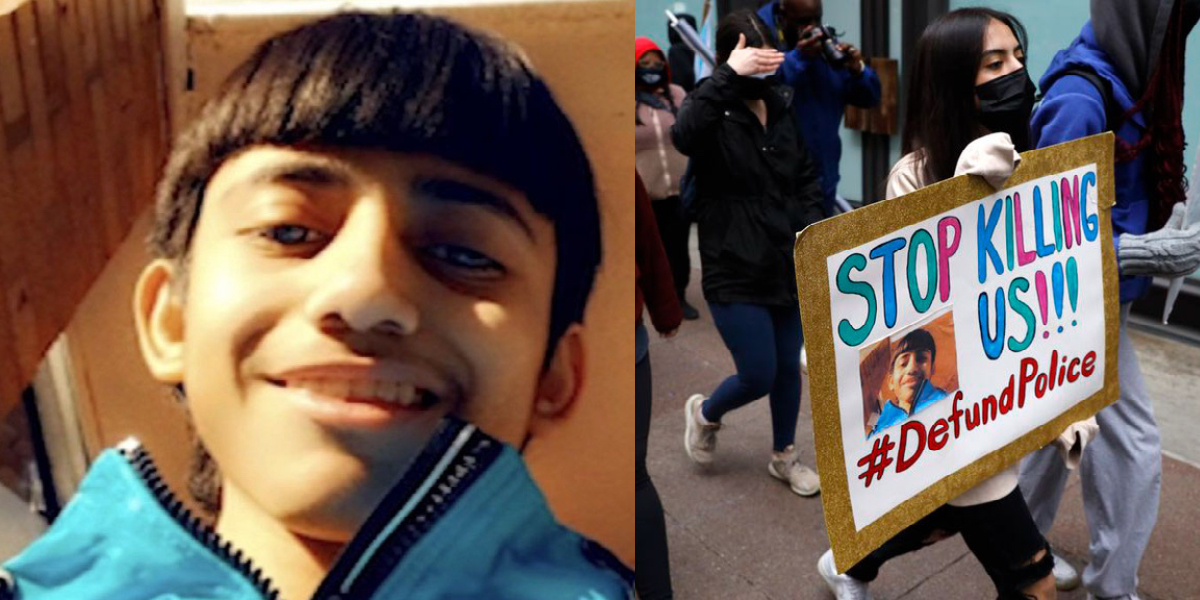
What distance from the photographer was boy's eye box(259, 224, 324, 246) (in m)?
1.54

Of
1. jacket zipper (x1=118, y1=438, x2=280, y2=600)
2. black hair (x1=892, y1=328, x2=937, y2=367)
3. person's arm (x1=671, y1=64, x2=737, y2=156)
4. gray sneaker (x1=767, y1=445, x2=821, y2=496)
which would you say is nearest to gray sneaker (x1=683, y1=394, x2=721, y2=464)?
gray sneaker (x1=767, y1=445, x2=821, y2=496)

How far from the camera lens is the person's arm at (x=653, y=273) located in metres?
2.43

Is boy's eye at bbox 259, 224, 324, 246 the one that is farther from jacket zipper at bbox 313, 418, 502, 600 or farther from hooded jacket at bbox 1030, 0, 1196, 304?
hooded jacket at bbox 1030, 0, 1196, 304

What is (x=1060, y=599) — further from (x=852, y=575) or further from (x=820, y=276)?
(x=820, y=276)

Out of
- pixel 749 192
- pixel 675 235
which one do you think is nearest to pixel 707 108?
pixel 749 192

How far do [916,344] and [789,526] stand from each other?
1.54 m

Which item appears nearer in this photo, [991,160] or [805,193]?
[991,160]

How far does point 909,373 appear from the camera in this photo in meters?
2.14

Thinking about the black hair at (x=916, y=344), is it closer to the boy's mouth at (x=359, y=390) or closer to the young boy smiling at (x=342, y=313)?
the young boy smiling at (x=342, y=313)

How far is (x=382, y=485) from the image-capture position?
5.26ft

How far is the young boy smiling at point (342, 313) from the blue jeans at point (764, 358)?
1.82 m

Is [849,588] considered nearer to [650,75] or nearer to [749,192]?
[749,192]

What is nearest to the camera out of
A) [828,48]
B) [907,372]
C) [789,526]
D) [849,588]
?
[907,372]

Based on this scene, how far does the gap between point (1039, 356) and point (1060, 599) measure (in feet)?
3.41
